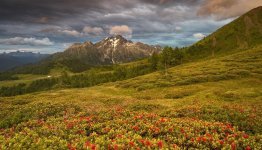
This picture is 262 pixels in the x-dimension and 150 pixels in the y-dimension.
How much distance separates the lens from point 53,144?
11.3 metres

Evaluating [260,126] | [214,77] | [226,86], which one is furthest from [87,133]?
[214,77]

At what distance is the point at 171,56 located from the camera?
563 ft

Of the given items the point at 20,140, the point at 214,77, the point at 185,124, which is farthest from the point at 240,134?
the point at 214,77

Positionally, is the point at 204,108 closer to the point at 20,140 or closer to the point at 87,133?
the point at 87,133

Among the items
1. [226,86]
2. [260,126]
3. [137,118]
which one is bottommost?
[226,86]

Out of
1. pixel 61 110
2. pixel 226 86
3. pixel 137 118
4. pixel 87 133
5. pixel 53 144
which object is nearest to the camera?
pixel 53 144

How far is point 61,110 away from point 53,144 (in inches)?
620

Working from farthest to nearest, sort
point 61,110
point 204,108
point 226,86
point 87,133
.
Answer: point 226,86 → point 61,110 → point 204,108 → point 87,133

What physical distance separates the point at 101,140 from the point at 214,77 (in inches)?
3130

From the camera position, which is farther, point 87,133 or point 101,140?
point 87,133

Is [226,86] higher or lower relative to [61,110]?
lower

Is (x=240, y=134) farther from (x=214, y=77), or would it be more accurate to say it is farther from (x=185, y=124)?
(x=214, y=77)

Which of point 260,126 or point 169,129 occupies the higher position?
point 169,129

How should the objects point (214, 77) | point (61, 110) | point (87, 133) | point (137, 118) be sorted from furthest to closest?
point (214, 77) < point (61, 110) < point (137, 118) < point (87, 133)
